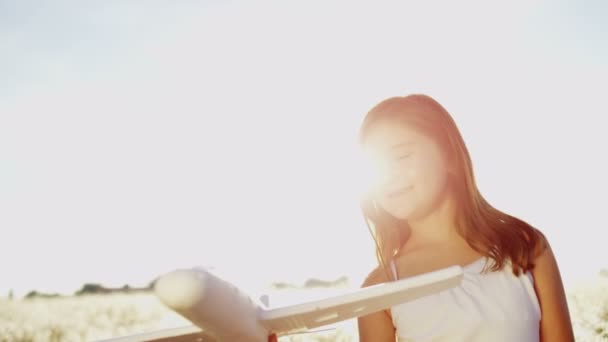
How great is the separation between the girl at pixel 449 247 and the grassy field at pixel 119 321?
8.09 feet

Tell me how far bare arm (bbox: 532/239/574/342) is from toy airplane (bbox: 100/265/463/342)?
1.67 m

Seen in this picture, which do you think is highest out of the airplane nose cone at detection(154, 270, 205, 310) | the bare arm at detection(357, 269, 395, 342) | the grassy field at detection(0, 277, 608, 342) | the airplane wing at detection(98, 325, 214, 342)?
the airplane nose cone at detection(154, 270, 205, 310)

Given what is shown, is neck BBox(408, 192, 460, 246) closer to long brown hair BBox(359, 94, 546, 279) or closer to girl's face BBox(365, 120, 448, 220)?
long brown hair BBox(359, 94, 546, 279)

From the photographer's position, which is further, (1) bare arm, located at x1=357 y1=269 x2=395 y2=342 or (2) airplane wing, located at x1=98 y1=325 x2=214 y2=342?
(1) bare arm, located at x1=357 y1=269 x2=395 y2=342

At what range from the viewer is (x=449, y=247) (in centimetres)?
529

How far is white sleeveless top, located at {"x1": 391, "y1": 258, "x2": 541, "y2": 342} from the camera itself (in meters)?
4.59

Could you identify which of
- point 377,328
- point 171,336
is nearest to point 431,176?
point 377,328

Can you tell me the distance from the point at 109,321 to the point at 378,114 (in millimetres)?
9872

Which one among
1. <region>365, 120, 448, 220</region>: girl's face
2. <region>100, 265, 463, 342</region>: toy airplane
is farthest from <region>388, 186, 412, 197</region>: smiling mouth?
<region>100, 265, 463, 342</region>: toy airplane

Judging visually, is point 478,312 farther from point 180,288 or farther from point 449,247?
point 180,288

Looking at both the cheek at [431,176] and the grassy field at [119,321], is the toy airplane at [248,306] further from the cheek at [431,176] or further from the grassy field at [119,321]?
the grassy field at [119,321]

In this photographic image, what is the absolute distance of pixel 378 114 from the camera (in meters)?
5.28

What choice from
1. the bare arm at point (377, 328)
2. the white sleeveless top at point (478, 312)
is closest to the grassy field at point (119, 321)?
the bare arm at point (377, 328)

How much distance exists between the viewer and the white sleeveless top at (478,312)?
4.59 metres
